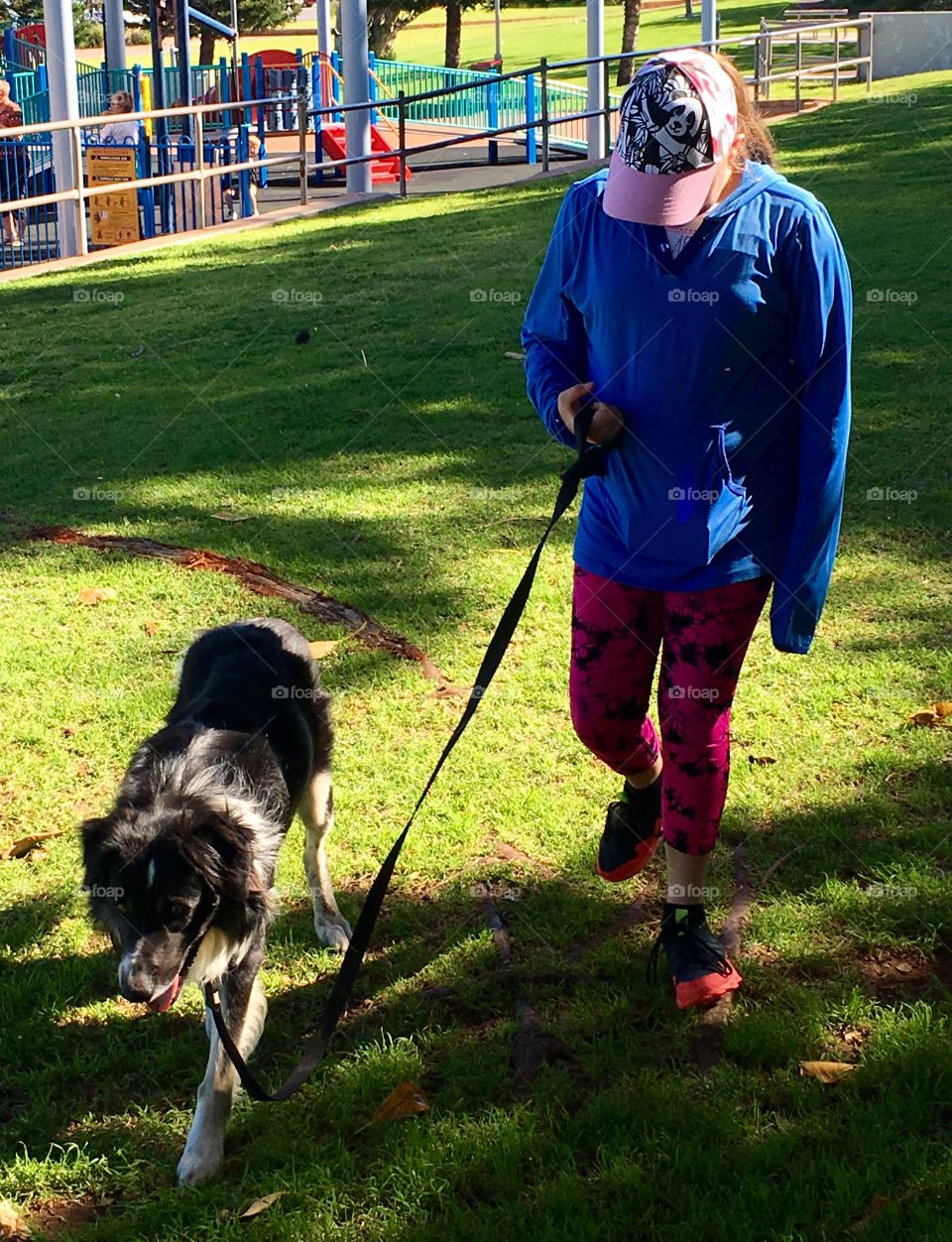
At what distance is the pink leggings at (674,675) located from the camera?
327cm

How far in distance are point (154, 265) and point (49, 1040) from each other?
11.9 m

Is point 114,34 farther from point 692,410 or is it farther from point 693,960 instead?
point 693,960

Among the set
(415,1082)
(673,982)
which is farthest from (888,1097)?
(415,1082)

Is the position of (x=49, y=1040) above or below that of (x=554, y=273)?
below

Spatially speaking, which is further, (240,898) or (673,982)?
(673,982)

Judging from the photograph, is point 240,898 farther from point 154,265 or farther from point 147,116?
point 147,116

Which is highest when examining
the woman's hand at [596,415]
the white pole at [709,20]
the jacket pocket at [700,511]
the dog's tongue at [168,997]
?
the white pole at [709,20]

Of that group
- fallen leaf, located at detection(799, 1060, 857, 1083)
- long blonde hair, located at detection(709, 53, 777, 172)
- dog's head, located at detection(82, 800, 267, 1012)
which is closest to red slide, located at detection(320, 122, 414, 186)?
long blonde hair, located at detection(709, 53, 777, 172)

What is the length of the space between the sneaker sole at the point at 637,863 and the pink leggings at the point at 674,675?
40 cm

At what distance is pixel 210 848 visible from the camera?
9.73ft

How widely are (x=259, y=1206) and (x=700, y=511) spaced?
1.83 meters

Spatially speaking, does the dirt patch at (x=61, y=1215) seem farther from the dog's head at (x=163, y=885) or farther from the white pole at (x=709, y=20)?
the white pole at (x=709, y=20)

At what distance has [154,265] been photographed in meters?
14.2

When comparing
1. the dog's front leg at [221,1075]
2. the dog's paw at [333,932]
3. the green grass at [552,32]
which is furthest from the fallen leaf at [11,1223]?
the green grass at [552,32]
